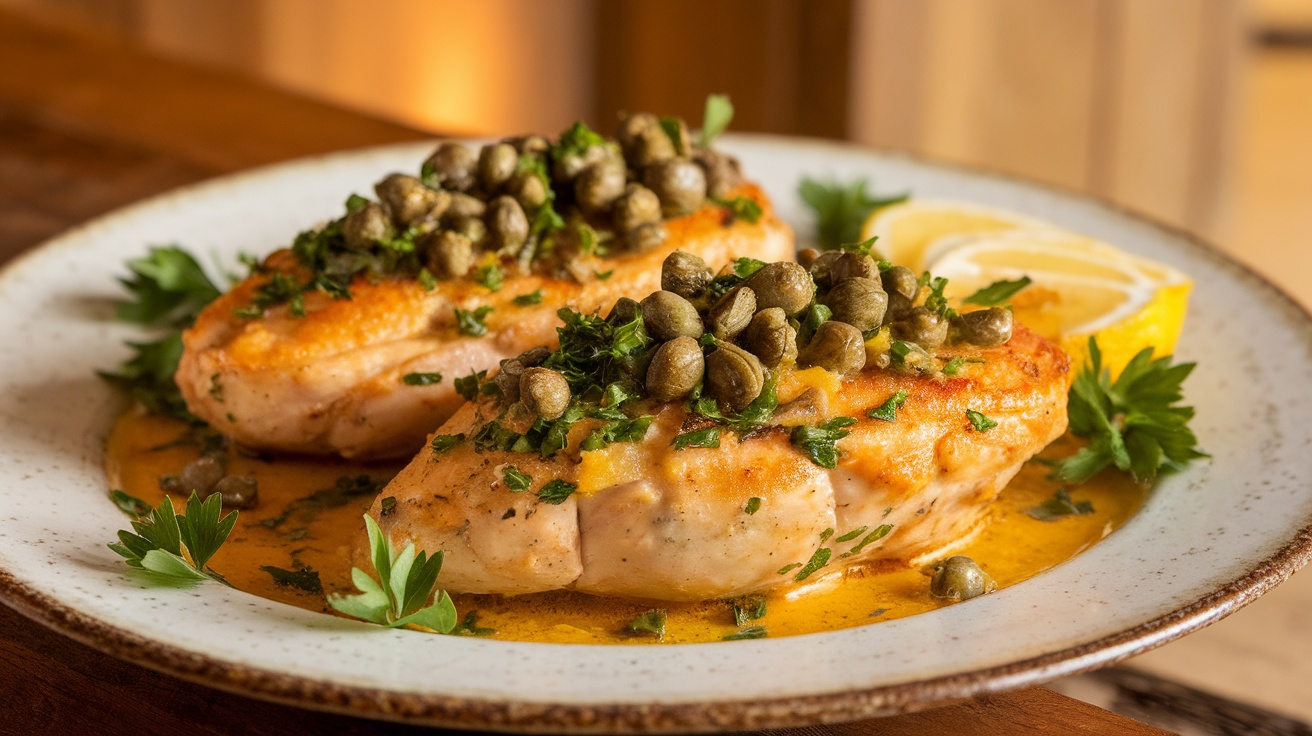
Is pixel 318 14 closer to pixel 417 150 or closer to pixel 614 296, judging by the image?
pixel 417 150

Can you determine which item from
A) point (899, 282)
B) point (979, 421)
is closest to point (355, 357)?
point (899, 282)

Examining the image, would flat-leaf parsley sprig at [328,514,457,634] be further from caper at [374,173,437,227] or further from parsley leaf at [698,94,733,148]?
parsley leaf at [698,94,733,148]

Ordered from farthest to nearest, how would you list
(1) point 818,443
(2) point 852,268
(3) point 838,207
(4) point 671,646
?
(3) point 838,207 < (2) point 852,268 < (1) point 818,443 < (4) point 671,646

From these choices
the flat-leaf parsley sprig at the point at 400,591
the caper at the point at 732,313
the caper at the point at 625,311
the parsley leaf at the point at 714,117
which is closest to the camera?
the flat-leaf parsley sprig at the point at 400,591

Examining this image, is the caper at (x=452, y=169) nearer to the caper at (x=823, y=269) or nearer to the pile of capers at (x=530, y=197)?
the pile of capers at (x=530, y=197)

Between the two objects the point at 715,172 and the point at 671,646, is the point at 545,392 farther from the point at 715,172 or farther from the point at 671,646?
the point at 715,172

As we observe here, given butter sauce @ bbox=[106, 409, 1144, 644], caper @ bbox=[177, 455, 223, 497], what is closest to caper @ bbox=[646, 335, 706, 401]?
butter sauce @ bbox=[106, 409, 1144, 644]

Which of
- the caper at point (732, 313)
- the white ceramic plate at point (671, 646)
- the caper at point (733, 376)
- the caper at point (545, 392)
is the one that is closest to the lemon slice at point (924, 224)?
the white ceramic plate at point (671, 646)
